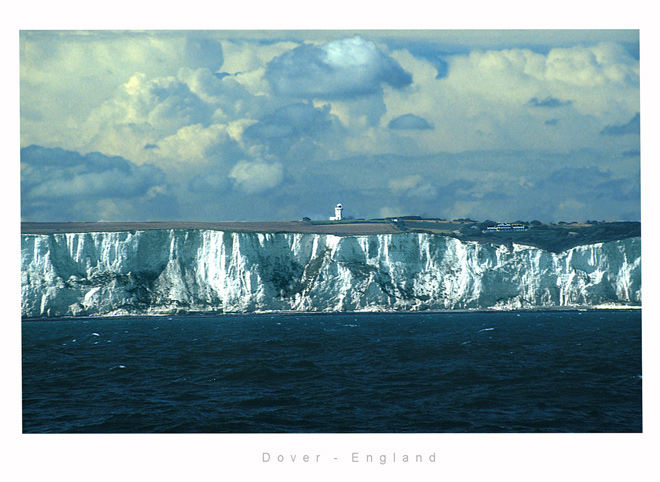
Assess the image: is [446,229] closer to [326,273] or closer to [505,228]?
[505,228]

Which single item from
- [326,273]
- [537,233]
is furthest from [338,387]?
[537,233]

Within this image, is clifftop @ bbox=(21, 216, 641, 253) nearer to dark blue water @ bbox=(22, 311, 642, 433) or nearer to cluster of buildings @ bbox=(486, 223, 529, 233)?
cluster of buildings @ bbox=(486, 223, 529, 233)

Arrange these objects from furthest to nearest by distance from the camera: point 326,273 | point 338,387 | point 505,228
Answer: point 505,228, point 326,273, point 338,387

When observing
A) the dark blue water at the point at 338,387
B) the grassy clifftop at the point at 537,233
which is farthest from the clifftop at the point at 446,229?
the dark blue water at the point at 338,387

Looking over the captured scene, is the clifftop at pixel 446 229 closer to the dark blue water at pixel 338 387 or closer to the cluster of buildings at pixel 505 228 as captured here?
the cluster of buildings at pixel 505 228

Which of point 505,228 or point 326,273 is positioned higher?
point 505,228

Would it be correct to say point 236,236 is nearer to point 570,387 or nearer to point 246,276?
point 246,276
